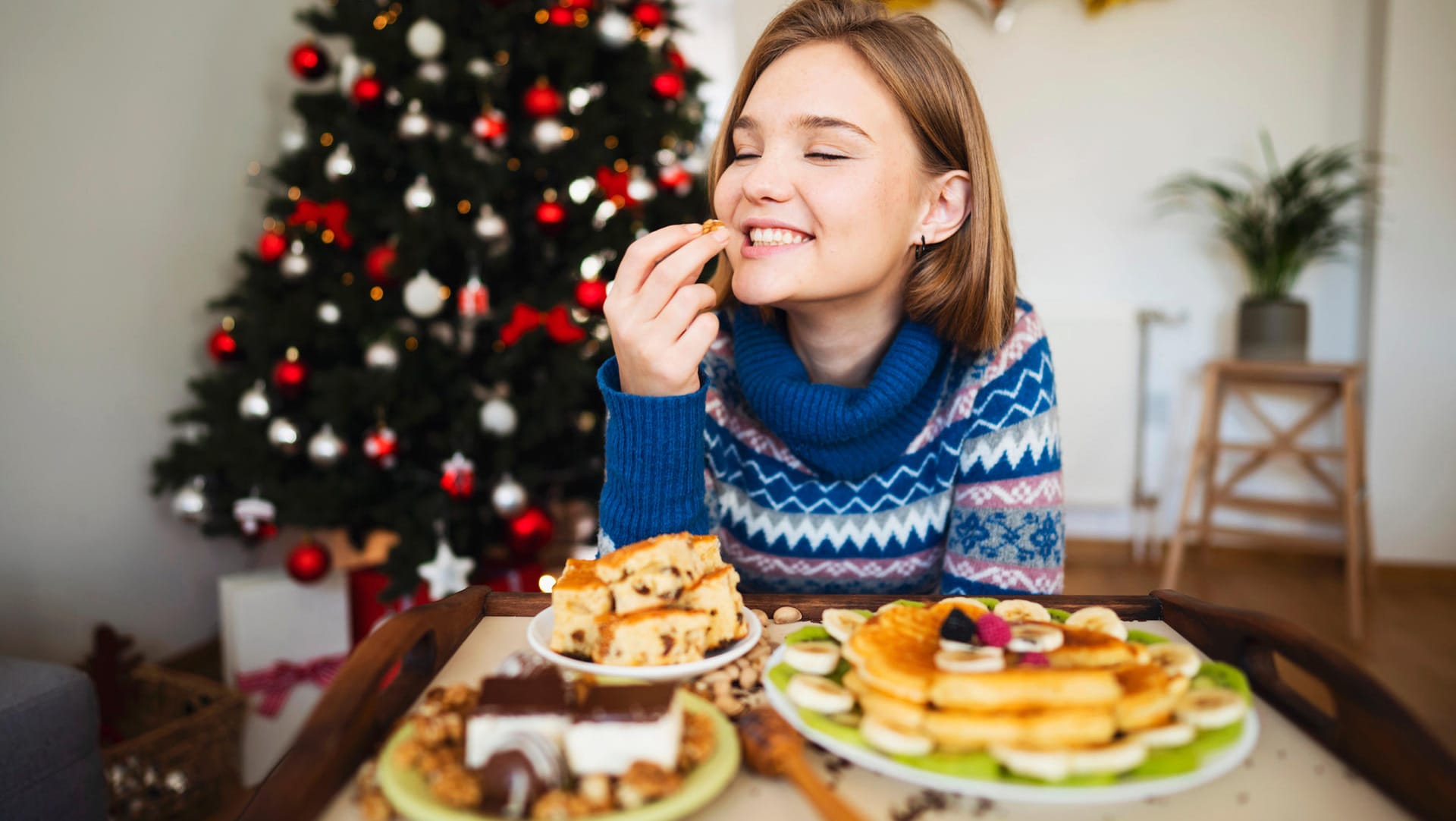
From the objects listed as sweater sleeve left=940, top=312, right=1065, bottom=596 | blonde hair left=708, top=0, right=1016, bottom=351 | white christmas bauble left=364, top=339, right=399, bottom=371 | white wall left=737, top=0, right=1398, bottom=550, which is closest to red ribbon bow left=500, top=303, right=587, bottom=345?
white christmas bauble left=364, top=339, right=399, bottom=371

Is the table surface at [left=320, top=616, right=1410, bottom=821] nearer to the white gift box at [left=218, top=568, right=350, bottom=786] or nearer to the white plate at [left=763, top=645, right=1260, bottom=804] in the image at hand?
the white plate at [left=763, top=645, right=1260, bottom=804]

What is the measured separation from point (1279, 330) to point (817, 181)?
2.72 metres

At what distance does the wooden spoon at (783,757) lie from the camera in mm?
438

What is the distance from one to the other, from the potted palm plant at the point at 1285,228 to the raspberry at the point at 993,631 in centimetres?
299

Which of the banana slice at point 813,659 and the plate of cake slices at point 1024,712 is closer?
the plate of cake slices at point 1024,712

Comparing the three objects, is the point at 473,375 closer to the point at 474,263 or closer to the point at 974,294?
the point at 474,263

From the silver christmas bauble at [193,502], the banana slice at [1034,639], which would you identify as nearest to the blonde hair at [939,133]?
the banana slice at [1034,639]

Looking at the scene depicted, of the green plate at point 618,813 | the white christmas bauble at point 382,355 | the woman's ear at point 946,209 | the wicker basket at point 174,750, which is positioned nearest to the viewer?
the green plate at point 618,813

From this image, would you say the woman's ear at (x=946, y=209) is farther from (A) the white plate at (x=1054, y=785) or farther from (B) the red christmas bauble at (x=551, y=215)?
(B) the red christmas bauble at (x=551, y=215)

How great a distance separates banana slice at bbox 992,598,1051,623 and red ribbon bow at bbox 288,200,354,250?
6.21ft

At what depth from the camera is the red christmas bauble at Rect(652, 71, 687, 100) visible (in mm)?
2258

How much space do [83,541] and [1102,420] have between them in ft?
11.1

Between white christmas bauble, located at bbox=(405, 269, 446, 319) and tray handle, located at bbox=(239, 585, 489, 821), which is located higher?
white christmas bauble, located at bbox=(405, 269, 446, 319)

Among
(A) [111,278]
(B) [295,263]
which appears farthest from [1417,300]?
(A) [111,278]
